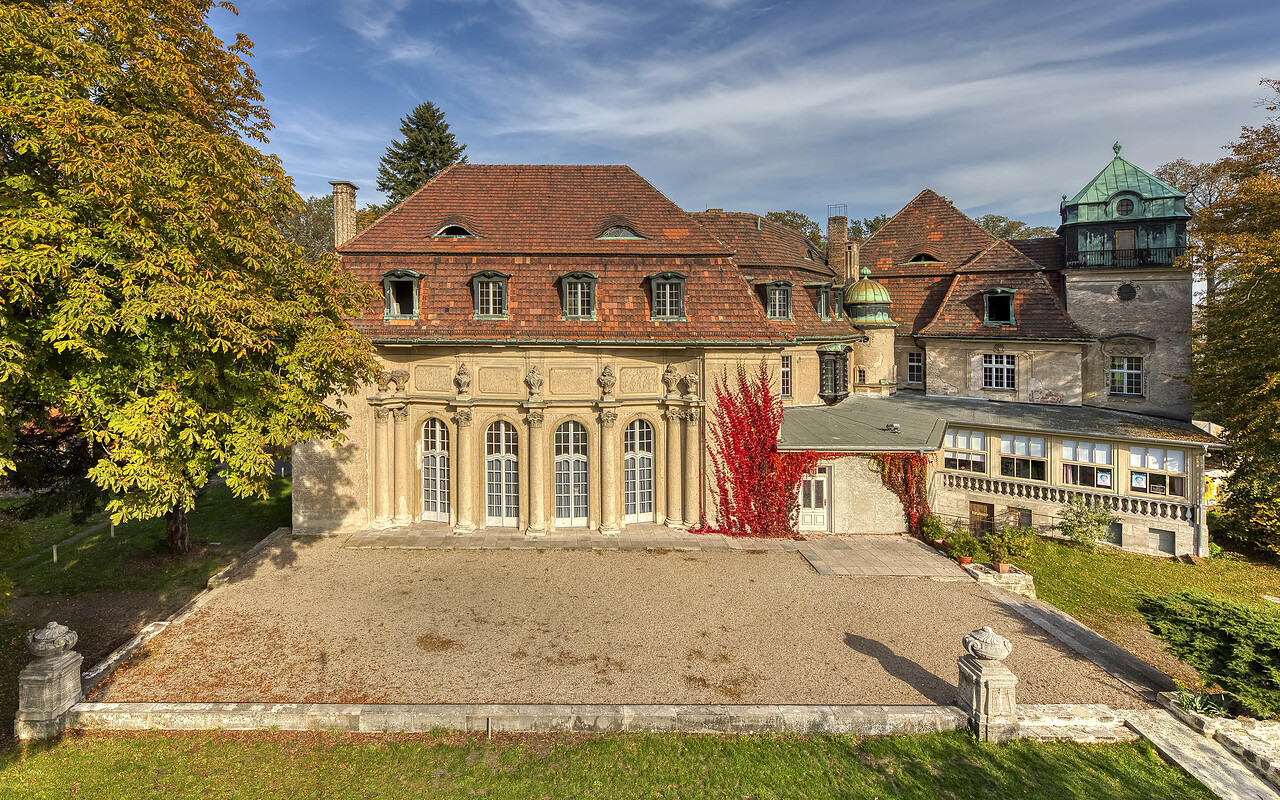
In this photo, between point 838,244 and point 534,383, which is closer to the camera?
point 534,383

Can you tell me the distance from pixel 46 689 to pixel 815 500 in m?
19.3

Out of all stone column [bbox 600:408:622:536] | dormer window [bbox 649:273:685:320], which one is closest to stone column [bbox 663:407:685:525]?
stone column [bbox 600:408:622:536]

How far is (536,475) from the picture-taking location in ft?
62.2

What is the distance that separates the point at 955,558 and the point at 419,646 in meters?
15.3

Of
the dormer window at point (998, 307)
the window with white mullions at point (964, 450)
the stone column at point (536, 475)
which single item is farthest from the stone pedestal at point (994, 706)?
the dormer window at point (998, 307)

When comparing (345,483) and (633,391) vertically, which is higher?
A: (633,391)

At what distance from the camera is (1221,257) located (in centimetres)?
1820

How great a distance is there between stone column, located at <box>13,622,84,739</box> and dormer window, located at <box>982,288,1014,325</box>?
109 ft

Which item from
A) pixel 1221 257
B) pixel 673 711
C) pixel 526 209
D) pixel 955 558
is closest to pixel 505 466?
pixel 526 209

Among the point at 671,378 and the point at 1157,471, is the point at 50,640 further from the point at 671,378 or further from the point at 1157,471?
the point at 1157,471

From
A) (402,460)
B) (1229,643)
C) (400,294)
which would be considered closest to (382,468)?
Answer: (402,460)

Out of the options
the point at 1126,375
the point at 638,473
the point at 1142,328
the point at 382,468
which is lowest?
the point at 638,473

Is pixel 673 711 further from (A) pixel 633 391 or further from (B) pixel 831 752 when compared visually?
(A) pixel 633 391

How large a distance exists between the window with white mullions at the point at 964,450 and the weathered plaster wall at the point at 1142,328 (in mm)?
9802
